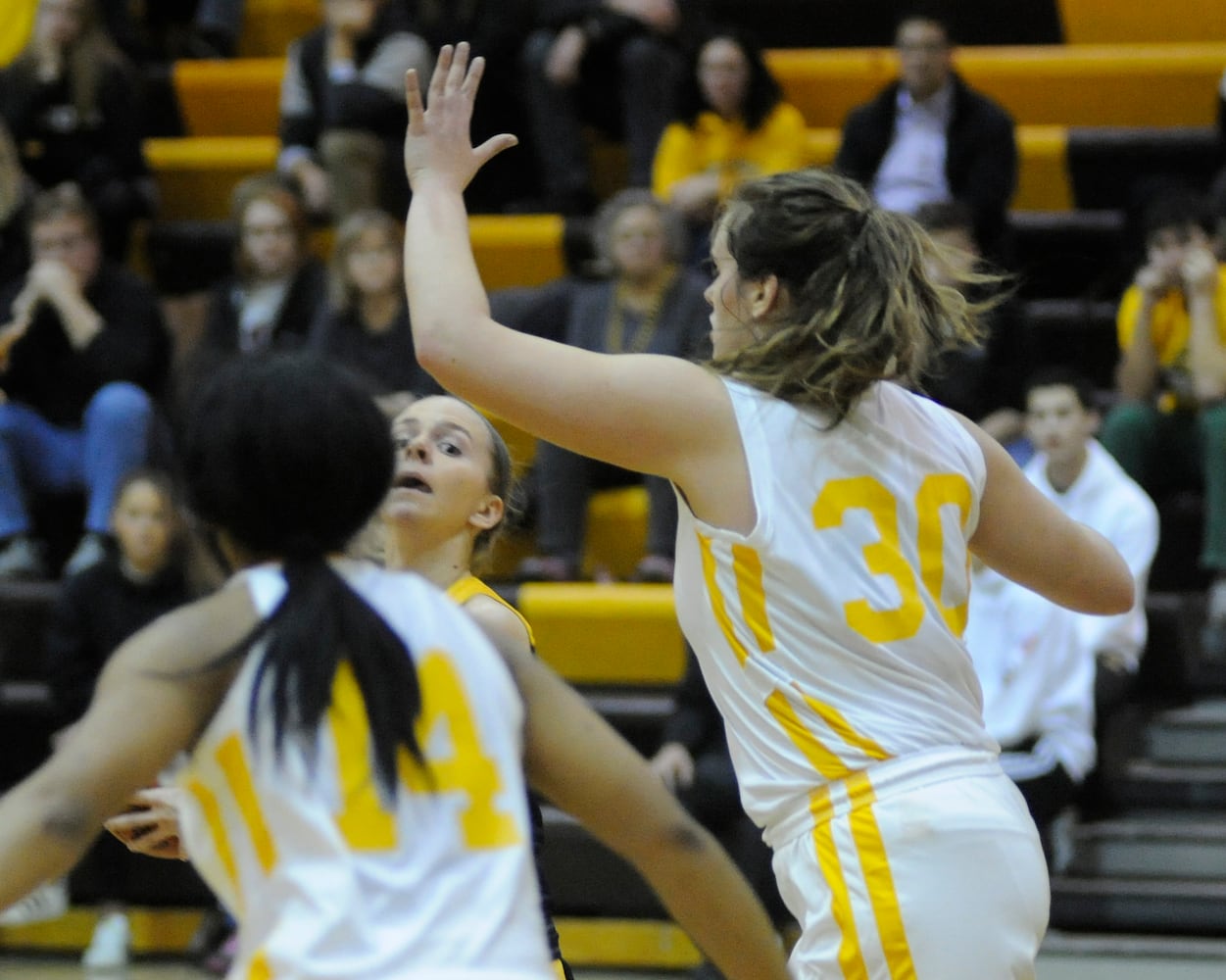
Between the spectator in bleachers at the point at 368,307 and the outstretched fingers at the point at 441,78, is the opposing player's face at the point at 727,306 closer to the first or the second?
the outstretched fingers at the point at 441,78

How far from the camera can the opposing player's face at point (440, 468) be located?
2.95 meters

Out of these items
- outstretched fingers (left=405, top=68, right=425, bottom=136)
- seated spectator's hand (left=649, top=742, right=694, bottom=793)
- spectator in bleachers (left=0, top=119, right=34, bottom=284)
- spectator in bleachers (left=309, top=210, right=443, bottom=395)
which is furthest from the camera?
spectator in bleachers (left=0, top=119, right=34, bottom=284)

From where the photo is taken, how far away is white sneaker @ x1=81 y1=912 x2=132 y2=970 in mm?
6102

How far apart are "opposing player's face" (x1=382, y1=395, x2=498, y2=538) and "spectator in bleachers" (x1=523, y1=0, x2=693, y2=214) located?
4.52m

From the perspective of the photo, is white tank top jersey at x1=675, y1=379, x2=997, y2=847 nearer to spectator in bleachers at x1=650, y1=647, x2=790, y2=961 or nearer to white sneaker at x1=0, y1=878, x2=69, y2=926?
spectator in bleachers at x1=650, y1=647, x2=790, y2=961

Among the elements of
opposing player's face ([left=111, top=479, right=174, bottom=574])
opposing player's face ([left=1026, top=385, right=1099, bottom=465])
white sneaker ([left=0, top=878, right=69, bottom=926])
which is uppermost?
opposing player's face ([left=1026, top=385, right=1099, bottom=465])

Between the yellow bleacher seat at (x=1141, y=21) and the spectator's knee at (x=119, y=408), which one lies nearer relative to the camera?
the spectator's knee at (x=119, y=408)

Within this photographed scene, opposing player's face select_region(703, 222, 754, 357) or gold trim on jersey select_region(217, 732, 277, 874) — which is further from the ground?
opposing player's face select_region(703, 222, 754, 357)

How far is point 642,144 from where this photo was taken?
750cm


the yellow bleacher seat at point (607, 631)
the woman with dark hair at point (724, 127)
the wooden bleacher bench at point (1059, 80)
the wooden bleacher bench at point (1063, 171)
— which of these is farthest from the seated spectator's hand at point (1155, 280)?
the yellow bleacher seat at point (607, 631)

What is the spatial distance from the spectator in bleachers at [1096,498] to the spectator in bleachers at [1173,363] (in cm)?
37

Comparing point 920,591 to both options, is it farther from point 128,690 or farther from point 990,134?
point 990,134

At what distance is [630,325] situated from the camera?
6.25m

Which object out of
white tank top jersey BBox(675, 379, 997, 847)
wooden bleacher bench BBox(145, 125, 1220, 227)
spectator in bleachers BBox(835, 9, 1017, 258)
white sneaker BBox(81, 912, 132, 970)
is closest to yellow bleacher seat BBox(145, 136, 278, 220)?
wooden bleacher bench BBox(145, 125, 1220, 227)
